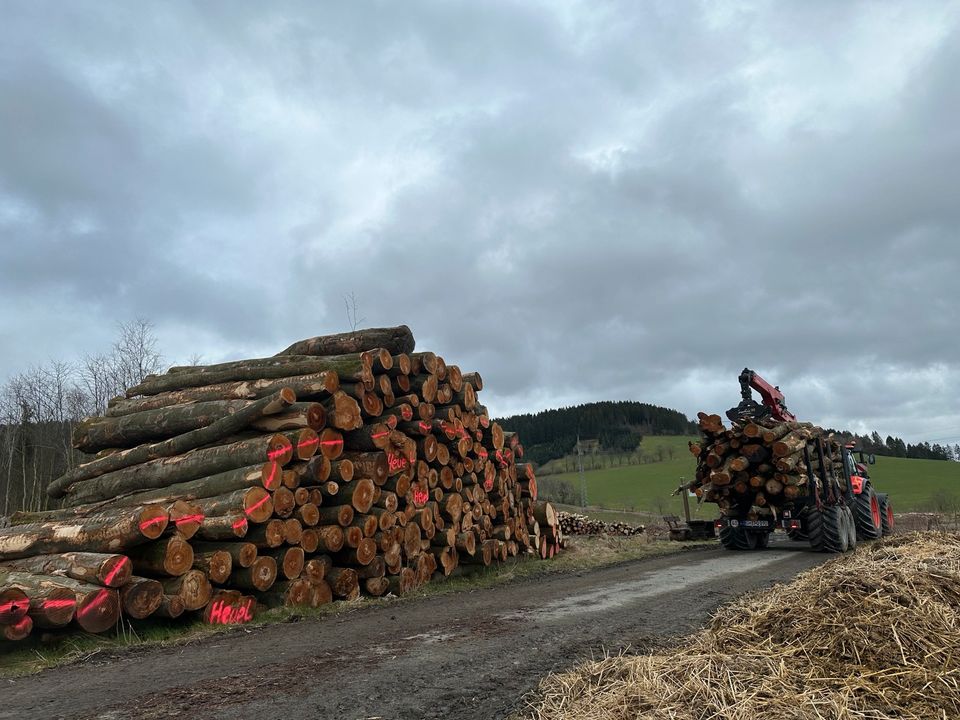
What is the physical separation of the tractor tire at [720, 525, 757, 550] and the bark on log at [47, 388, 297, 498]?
33.7 ft

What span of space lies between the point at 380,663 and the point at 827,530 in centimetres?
1106

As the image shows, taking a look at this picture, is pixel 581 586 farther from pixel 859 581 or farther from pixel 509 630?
pixel 859 581

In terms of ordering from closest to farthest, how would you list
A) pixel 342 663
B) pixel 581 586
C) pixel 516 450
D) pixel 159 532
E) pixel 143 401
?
pixel 342 663 → pixel 159 532 → pixel 581 586 → pixel 143 401 → pixel 516 450

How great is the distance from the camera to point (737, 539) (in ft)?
47.2

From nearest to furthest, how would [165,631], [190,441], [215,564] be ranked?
1. [165,631]
2. [215,564]
3. [190,441]

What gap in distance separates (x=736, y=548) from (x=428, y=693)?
12206 millimetres

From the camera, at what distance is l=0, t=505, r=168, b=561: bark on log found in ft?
22.3

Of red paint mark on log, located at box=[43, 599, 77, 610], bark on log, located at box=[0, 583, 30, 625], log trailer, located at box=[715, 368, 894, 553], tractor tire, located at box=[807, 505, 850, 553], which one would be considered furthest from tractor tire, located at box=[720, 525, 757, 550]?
bark on log, located at box=[0, 583, 30, 625]

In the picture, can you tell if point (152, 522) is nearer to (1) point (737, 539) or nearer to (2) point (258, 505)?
(2) point (258, 505)

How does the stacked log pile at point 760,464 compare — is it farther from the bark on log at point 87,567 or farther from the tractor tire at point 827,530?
the bark on log at point 87,567

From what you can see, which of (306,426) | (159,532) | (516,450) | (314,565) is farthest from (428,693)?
(516,450)

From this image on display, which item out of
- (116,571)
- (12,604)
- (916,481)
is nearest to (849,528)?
(116,571)

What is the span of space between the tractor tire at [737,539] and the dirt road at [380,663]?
6.21 metres

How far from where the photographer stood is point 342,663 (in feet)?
16.7
